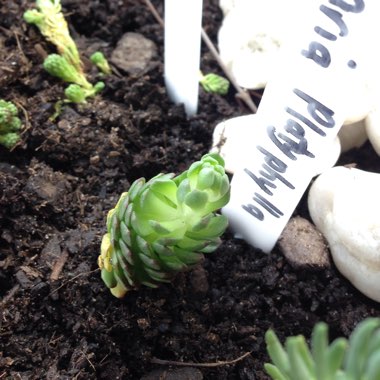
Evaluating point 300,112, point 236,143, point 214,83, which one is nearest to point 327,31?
point 300,112

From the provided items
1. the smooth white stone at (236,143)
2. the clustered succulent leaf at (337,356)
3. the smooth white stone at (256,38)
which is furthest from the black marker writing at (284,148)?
the clustered succulent leaf at (337,356)

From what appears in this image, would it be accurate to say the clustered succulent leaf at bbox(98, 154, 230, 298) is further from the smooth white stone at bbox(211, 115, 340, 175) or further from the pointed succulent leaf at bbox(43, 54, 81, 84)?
the pointed succulent leaf at bbox(43, 54, 81, 84)

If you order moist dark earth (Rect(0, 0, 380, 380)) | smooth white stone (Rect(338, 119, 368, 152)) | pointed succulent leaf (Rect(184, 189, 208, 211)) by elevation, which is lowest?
moist dark earth (Rect(0, 0, 380, 380))

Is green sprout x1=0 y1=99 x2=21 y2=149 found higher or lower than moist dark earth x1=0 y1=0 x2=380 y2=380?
higher

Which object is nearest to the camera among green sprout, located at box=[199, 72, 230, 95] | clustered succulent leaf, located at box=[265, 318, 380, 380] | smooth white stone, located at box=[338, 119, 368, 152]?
clustered succulent leaf, located at box=[265, 318, 380, 380]

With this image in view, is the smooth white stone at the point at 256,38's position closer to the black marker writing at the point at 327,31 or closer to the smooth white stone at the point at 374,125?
the smooth white stone at the point at 374,125

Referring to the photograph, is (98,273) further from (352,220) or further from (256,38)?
(256,38)

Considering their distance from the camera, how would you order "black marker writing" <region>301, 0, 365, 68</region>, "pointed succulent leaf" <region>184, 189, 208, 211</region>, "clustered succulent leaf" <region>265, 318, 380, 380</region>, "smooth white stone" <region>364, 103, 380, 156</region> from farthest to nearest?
"smooth white stone" <region>364, 103, 380, 156</region> → "pointed succulent leaf" <region>184, 189, 208, 211</region> → "black marker writing" <region>301, 0, 365, 68</region> → "clustered succulent leaf" <region>265, 318, 380, 380</region>

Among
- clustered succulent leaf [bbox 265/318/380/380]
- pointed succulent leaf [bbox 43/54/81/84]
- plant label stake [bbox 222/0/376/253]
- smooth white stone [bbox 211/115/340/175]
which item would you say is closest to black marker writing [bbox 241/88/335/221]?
plant label stake [bbox 222/0/376/253]
